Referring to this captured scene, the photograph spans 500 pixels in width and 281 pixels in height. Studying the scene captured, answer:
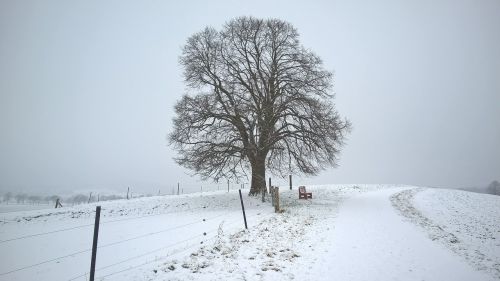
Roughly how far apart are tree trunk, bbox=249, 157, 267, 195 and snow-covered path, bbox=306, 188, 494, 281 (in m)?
10.2

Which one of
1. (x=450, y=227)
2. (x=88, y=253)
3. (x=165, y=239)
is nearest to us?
(x=88, y=253)

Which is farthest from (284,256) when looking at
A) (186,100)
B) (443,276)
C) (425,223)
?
(186,100)

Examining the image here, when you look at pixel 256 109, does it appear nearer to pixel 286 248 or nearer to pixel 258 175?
pixel 258 175

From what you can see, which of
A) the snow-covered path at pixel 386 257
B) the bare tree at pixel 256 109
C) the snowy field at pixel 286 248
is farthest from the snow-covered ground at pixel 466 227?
the bare tree at pixel 256 109

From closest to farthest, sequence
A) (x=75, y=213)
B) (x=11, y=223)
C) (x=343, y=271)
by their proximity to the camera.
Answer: (x=343, y=271) < (x=11, y=223) < (x=75, y=213)

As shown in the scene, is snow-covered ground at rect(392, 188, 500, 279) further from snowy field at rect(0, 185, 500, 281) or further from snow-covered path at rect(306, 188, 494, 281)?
snow-covered path at rect(306, 188, 494, 281)

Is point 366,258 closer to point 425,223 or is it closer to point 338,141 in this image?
point 425,223

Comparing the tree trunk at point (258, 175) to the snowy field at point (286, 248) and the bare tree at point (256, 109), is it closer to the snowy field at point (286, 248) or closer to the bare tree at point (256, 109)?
the bare tree at point (256, 109)

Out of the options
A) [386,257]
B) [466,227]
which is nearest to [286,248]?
[386,257]

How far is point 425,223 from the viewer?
468 inches

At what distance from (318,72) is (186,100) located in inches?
427

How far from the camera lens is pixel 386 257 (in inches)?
297

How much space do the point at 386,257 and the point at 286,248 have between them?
287 cm

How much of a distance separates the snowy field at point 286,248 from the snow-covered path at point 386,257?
0.03m
